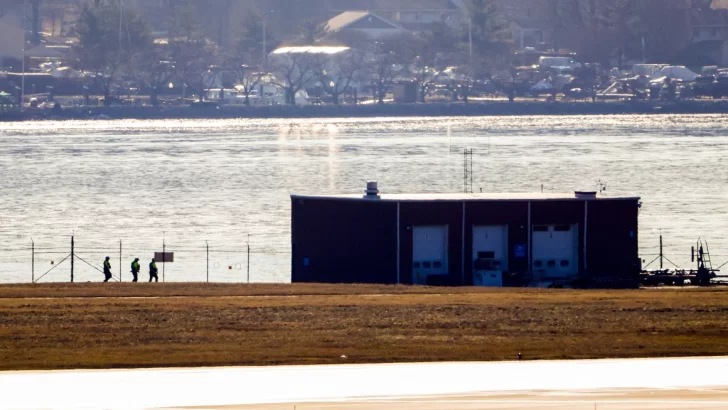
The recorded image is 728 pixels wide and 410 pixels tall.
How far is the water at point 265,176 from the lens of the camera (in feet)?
187

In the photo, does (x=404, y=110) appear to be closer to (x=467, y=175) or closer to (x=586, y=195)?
(x=467, y=175)

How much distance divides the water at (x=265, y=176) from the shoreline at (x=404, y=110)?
11.9 meters

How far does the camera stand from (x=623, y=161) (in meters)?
108

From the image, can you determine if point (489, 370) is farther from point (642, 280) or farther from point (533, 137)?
point (533, 137)

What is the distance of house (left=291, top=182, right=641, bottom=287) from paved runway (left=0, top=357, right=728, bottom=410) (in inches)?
733

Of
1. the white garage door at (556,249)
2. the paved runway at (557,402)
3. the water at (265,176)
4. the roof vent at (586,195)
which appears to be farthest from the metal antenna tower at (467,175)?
the paved runway at (557,402)

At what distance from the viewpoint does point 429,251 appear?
42.2 m

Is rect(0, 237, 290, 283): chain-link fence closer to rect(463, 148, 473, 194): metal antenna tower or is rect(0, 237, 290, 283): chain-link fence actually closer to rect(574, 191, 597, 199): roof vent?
rect(463, 148, 473, 194): metal antenna tower

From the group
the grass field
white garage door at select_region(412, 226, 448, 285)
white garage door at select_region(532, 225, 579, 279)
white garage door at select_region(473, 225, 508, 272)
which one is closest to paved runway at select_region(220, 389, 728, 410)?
the grass field

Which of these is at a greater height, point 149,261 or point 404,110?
point 404,110

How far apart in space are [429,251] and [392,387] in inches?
831

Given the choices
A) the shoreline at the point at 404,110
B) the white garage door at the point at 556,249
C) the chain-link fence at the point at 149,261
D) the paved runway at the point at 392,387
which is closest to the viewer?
the paved runway at the point at 392,387

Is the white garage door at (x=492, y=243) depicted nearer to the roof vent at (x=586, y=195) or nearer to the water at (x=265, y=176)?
the roof vent at (x=586, y=195)

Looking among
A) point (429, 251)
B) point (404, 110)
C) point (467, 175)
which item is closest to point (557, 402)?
point (429, 251)
